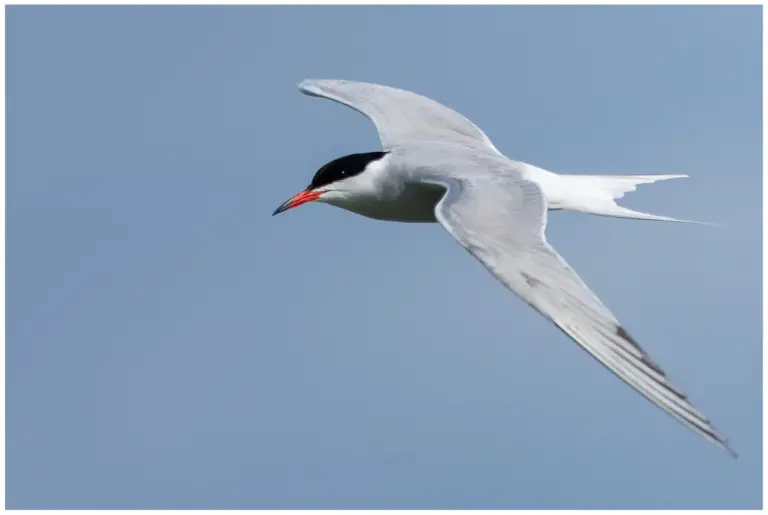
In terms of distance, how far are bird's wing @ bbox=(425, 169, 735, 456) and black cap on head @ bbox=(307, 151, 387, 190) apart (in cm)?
73

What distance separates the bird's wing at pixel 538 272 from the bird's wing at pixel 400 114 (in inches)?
67.4

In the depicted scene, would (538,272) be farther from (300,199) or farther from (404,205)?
(300,199)

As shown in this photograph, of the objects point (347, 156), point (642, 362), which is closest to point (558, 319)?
point (642, 362)

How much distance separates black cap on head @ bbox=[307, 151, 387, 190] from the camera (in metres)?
9.97

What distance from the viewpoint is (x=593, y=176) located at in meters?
10.5

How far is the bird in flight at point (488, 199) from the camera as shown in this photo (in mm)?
6969

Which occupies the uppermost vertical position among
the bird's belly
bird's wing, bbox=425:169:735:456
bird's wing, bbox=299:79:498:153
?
bird's wing, bbox=299:79:498:153

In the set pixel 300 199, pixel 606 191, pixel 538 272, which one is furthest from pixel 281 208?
pixel 538 272

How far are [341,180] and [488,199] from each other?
165 cm

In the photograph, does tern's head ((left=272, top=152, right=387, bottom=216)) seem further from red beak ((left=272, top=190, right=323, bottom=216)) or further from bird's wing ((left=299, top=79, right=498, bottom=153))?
bird's wing ((left=299, top=79, right=498, bottom=153))

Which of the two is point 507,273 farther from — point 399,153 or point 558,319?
point 399,153

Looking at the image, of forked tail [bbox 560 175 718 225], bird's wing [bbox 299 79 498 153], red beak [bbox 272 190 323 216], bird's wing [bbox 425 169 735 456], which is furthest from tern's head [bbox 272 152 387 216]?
forked tail [bbox 560 175 718 225]

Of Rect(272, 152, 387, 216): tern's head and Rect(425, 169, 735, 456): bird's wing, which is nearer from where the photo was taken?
Rect(425, 169, 735, 456): bird's wing

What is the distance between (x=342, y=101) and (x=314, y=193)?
1.92 meters
